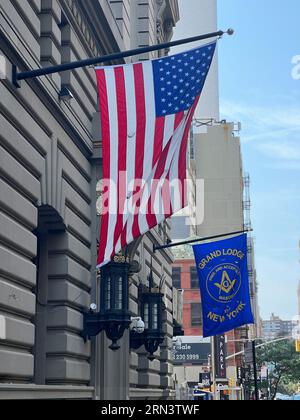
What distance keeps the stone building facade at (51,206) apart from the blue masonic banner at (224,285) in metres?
2.39

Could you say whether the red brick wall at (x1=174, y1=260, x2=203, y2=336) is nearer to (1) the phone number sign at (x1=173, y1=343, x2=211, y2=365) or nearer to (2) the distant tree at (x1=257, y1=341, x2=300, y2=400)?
(1) the phone number sign at (x1=173, y1=343, x2=211, y2=365)

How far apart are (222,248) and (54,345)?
8.18 meters

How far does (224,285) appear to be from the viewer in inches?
869

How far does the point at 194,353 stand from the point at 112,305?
68.6 metres

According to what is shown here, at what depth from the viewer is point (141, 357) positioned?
2558 cm

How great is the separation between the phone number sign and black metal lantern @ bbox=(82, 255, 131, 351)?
67261 millimetres

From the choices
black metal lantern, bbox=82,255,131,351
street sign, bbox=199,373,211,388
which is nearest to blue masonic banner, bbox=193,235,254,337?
black metal lantern, bbox=82,255,131,351

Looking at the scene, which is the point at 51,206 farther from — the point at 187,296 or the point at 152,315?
the point at 187,296

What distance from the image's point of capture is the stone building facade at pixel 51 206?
40.8 ft

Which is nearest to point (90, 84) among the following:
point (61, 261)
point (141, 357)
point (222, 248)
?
point (61, 261)

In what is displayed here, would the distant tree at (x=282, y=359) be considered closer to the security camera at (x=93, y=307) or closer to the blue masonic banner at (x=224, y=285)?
the blue masonic banner at (x=224, y=285)

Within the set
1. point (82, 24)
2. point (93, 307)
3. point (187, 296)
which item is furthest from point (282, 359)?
point (82, 24)

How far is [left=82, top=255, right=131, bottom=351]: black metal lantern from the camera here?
670 inches
